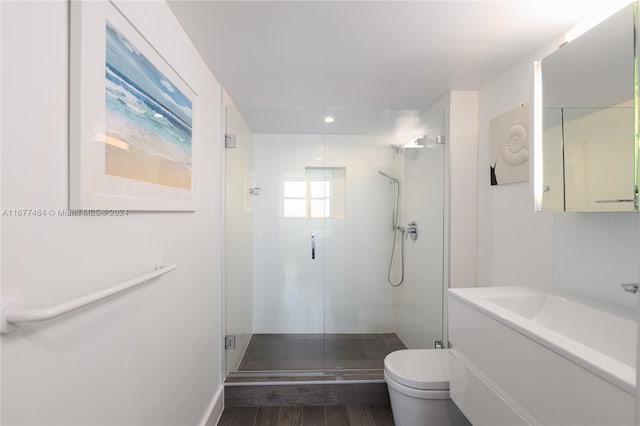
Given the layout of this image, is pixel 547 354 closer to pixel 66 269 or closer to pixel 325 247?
pixel 66 269

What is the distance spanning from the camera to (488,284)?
1950mm

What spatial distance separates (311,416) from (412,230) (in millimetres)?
1708

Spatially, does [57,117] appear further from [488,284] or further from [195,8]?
[488,284]

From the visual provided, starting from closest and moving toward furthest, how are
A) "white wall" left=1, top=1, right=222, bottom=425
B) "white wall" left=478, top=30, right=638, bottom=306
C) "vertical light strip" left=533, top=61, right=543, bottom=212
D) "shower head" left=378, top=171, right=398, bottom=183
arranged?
"white wall" left=1, top=1, right=222, bottom=425
"white wall" left=478, top=30, right=638, bottom=306
"vertical light strip" left=533, top=61, right=543, bottom=212
"shower head" left=378, top=171, right=398, bottom=183

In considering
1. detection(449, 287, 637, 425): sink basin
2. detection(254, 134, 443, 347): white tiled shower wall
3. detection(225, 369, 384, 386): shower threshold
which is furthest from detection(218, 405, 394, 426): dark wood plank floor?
detection(449, 287, 637, 425): sink basin

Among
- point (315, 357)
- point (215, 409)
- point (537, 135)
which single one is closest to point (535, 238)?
point (537, 135)

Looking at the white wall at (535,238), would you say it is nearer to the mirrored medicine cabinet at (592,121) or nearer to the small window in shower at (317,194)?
the mirrored medicine cabinet at (592,121)

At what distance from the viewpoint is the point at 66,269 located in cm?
71

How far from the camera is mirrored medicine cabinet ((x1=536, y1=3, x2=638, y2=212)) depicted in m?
1.00

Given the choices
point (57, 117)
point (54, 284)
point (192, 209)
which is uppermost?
point (57, 117)

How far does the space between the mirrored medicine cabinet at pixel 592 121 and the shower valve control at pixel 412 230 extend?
4.12ft

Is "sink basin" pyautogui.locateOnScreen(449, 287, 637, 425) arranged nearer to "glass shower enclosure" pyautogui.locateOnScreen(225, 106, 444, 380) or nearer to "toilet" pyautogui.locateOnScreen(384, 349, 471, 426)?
"toilet" pyautogui.locateOnScreen(384, 349, 471, 426)

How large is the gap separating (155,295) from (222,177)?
110cm

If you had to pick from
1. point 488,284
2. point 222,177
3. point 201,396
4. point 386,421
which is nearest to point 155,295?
point 201,396
